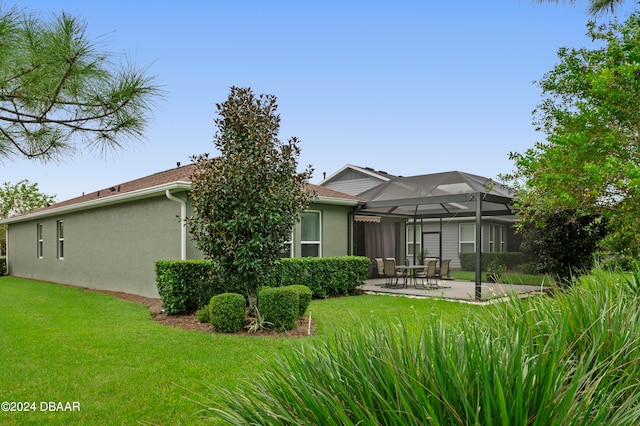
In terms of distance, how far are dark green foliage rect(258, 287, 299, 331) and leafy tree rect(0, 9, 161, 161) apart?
429 centimetres

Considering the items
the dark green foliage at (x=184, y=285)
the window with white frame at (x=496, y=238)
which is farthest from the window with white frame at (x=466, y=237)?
the dark green foliage at (x=184, y=285)

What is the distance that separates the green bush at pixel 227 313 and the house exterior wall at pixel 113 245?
10.0ft

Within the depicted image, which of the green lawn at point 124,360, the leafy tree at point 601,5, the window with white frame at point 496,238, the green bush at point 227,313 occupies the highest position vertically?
the leafy tree at point 601,5

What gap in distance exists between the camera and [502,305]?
10.7 feet

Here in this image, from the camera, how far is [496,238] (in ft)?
79.3

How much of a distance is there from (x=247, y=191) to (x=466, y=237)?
59.7 feet

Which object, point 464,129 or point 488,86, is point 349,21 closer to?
point 488,86

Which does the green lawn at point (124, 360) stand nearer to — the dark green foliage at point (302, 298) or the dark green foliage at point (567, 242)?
the dark green foliage at point (302, 298)

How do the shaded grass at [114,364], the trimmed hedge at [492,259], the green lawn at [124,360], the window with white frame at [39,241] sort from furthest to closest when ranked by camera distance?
the window with white frame at [39,241]
the trimmed hedge at [492,259]
the shaded grass at [114,364]
the green lawn at [124,360]

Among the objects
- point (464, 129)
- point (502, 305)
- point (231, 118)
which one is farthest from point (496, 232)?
point (502, 305)

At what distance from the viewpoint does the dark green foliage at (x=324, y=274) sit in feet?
36.8

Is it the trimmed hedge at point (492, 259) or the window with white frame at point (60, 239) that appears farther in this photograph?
the window with white frame at point (60, 239)

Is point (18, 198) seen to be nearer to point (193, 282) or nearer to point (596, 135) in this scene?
point (193, 282)

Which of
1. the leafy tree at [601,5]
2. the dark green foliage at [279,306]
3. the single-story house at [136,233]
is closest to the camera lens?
the leafy tree at [601,5]
